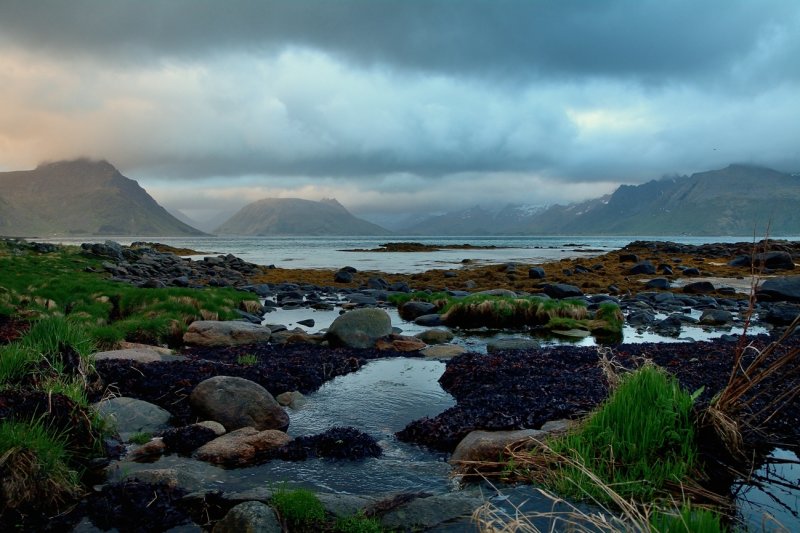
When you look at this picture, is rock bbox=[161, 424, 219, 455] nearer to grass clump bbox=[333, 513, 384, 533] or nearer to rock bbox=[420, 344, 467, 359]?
grass clump bbox=[333, 513, 384, 533]

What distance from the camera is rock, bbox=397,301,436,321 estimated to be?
94.2ft

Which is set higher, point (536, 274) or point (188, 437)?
point (536, 274)

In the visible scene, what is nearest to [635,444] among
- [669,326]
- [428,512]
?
[428,512]

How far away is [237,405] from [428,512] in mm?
5419

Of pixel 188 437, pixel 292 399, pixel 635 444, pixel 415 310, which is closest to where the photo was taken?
pixel 635 444

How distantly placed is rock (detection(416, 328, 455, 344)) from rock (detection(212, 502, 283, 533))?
15141 millimetres

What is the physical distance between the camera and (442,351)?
18656mm

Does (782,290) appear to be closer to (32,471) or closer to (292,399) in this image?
(292,399)

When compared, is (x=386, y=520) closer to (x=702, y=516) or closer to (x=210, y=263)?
(x=702, y=516)

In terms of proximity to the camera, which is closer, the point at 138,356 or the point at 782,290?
the point at 138,356

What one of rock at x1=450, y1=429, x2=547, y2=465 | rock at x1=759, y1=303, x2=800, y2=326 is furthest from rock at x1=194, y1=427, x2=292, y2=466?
rock at x1=759, y1=303, x2=800, y2=326

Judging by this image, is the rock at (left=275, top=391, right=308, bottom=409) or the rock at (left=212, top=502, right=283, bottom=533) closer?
the rock at (left=212, top=502, right=283, bottom=533)

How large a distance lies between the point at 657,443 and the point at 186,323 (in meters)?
18.3

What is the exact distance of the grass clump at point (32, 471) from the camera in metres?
6.70
